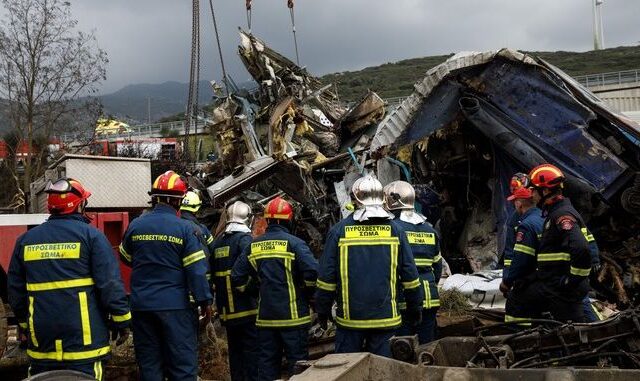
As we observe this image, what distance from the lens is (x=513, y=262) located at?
536cm

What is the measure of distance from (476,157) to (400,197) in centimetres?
396

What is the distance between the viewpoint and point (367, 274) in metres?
4.63

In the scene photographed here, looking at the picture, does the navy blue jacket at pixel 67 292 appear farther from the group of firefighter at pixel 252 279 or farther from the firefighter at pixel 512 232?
the firefighter at pixel 512 232

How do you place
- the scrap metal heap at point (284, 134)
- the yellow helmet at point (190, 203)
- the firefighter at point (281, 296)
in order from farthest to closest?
1. the scrap metal heap at point (284, 134)
2. the yellow helmet at point (190, 203)
3. the firefighter at point (281, 296)

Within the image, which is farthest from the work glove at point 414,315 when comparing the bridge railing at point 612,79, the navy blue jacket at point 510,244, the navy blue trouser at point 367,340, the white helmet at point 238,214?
the bridge railing at point 612,79

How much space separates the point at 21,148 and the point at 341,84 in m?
43.2

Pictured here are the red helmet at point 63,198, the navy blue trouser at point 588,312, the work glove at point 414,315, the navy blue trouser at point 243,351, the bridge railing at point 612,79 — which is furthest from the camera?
the bridge railing at point 612,79

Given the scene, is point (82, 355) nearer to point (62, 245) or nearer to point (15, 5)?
point (62, 245)

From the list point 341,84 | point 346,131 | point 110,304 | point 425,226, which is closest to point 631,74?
point 341,84

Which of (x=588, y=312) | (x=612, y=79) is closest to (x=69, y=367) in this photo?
(x=588, y=312)

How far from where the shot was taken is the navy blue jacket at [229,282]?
593 centimetres

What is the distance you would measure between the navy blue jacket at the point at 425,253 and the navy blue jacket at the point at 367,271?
87 centimetres

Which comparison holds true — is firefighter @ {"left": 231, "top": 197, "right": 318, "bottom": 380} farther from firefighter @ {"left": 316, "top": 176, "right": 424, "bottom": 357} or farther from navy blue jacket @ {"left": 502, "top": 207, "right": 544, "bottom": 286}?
navy blue jacket @ {"left": 502, "top": 207, "right": 544, "bottom": 286}

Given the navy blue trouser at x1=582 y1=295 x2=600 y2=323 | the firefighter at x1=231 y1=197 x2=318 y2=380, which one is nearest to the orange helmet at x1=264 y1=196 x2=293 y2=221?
the firefighter at x1=231 y1=197 x2=318 y2=380
